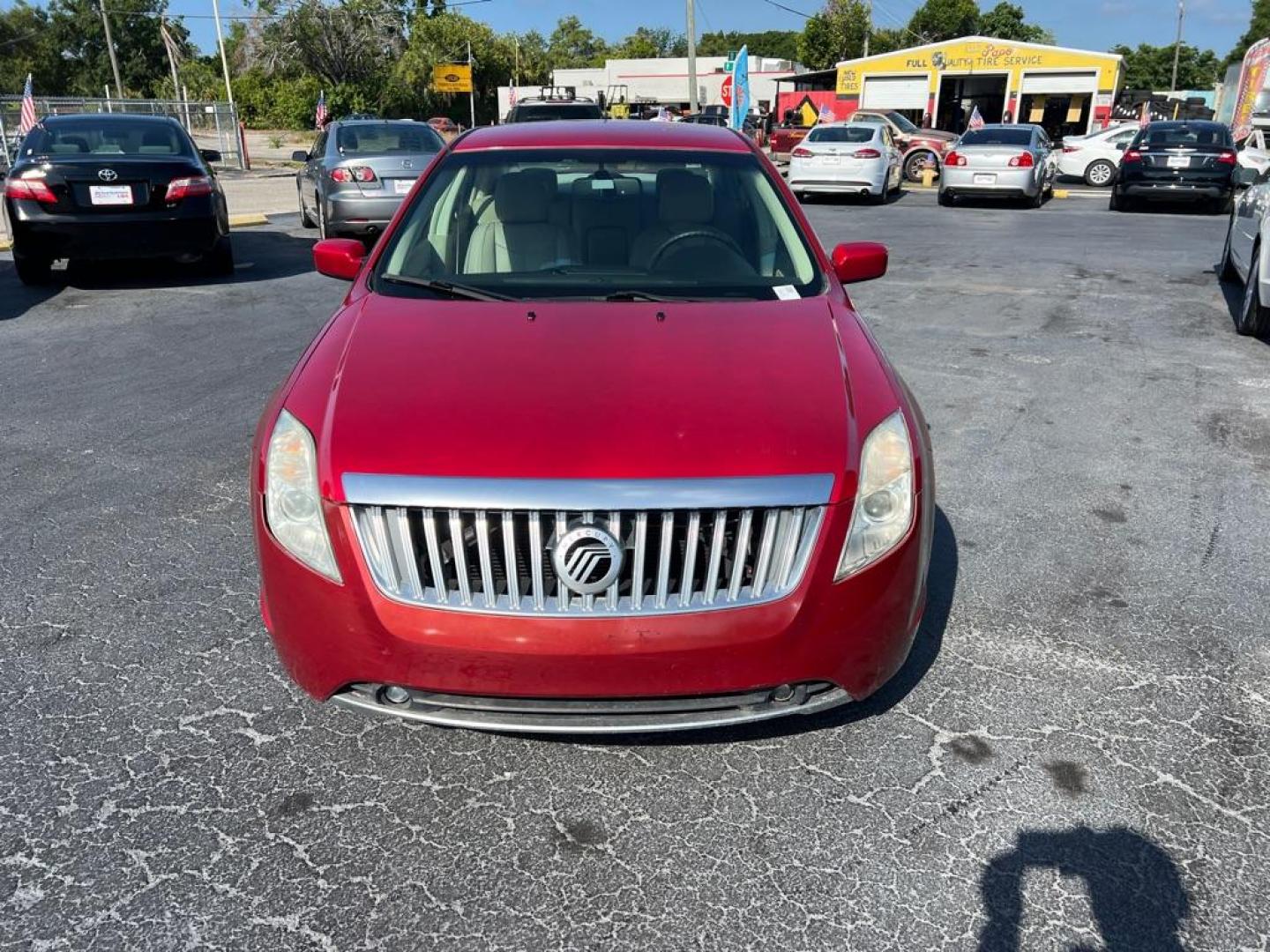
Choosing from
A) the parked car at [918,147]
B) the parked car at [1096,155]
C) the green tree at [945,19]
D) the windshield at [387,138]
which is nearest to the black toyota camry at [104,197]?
the windshield at [387,138]

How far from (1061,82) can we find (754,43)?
3458 inches

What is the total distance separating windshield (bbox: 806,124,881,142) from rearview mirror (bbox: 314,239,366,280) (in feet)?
51.0

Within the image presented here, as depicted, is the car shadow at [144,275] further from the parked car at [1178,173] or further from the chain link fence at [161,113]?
the parked car at [1178,173]

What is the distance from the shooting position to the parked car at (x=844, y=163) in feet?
57.6

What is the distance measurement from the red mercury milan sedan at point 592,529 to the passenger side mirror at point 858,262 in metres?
1.23

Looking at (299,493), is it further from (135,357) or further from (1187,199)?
(1187,199)

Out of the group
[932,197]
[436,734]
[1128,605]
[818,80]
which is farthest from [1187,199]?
[818,80]

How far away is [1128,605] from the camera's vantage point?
3.59m

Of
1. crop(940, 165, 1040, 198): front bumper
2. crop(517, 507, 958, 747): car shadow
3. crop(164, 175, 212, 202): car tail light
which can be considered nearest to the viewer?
crop(517, 507, 958, 747): car shadow

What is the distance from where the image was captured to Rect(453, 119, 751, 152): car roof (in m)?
4.19

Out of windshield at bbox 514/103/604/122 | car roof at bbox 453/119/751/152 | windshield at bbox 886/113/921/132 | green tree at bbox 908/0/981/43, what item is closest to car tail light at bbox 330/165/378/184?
windshield at bbox 514/103/604/122

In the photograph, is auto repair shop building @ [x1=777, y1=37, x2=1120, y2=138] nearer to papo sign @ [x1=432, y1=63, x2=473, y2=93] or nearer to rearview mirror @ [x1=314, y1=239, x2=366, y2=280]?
papo sign @ [x1=432, y1=63, x2=473, y2=93]

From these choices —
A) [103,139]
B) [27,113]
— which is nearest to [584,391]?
[103,139]

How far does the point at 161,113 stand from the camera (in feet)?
80.9
